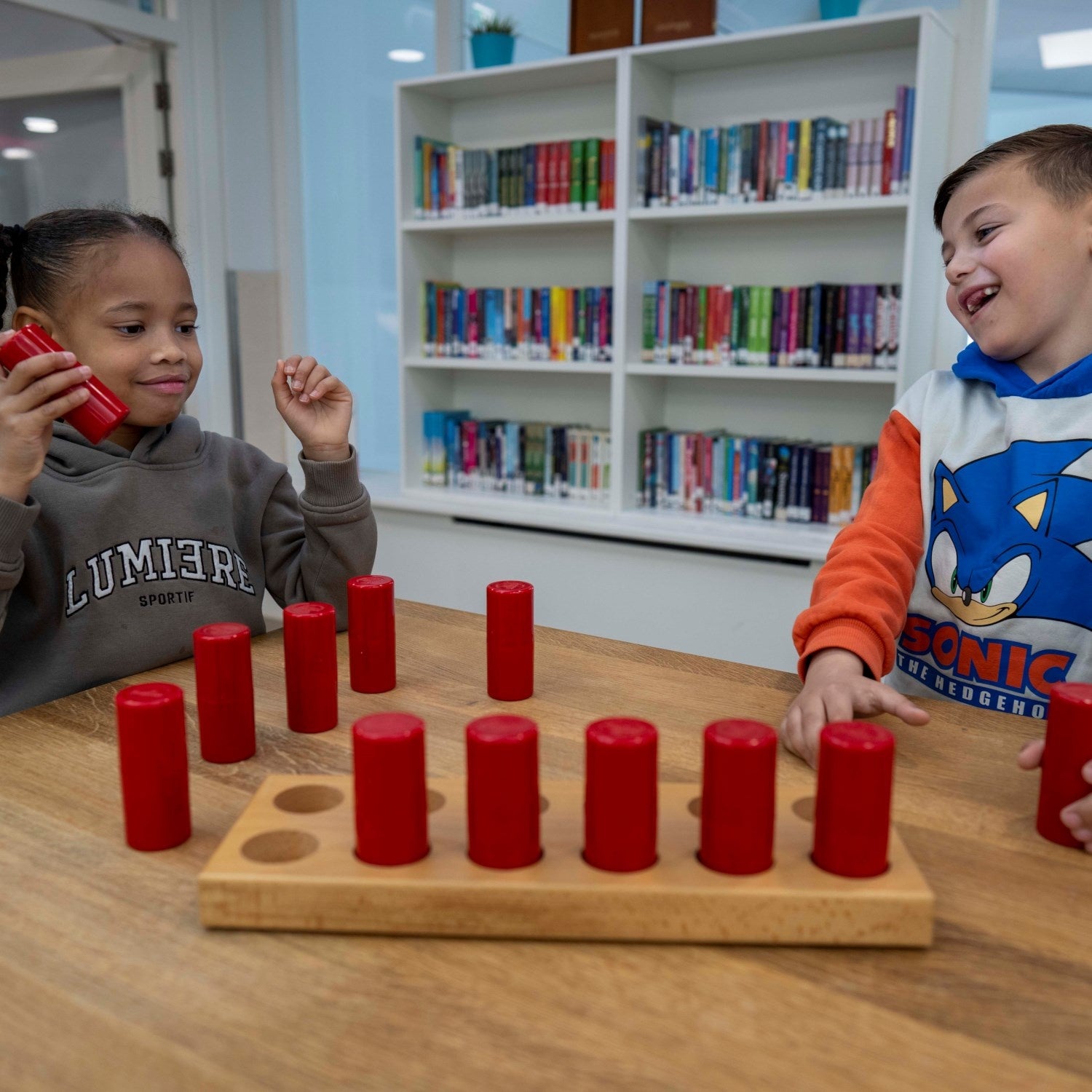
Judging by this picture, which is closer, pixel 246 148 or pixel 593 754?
pixel 593 754

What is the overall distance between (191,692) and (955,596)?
93 cm

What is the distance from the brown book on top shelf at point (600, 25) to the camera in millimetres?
2838

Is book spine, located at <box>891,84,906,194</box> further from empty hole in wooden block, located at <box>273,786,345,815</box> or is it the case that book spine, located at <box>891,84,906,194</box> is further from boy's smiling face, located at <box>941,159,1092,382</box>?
empty hole in wooden block, located at <box>273,786,345,815</box>

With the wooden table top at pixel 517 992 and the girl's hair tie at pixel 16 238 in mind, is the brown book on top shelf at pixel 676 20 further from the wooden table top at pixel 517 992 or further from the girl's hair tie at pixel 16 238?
the wooden table top at pixel 517 992

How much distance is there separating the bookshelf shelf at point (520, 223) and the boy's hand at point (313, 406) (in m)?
1.73

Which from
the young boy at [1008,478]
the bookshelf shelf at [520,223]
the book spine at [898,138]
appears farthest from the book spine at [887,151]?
the young boy at [1008,478]

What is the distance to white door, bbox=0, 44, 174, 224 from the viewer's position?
3182 millimetres

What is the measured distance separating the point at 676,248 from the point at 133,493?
2.24 m

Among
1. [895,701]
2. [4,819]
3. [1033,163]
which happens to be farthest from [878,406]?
[4,819]

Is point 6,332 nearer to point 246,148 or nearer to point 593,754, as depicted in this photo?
point 593,754

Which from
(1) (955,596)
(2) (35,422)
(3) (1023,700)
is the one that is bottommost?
(3) (1023,700)

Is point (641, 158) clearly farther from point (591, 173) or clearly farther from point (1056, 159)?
point (1056, 159)

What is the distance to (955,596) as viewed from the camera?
49.9 inches

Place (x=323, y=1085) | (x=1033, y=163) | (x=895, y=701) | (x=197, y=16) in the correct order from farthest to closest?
(x=197, y=16)
(x=1033, y=163)
(x=895, y=701)
(x=323, y=1085)
